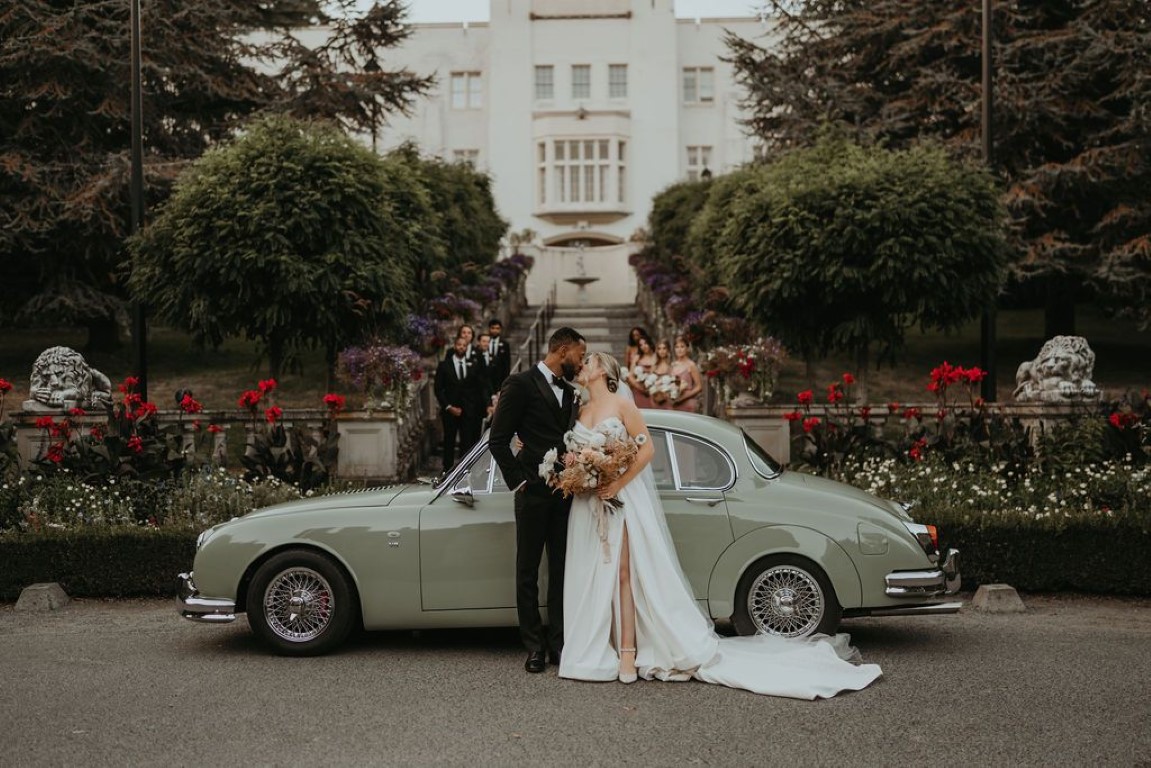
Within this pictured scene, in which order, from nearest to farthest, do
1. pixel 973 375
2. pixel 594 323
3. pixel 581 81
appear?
pixel 973 375 < pixel 594 323 < pixel 581 81

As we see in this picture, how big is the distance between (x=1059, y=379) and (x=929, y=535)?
316 inches

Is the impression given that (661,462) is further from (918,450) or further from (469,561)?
(918,450)

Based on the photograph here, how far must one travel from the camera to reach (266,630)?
8250mm

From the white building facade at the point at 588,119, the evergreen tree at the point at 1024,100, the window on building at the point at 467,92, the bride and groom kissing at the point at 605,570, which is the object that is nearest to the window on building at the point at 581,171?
the white building facade at the point at 588,119

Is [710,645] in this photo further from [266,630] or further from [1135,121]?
[1135,121]

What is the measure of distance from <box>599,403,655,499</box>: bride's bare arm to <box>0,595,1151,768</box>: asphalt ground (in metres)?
1.12

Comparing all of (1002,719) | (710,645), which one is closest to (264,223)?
(710,645)

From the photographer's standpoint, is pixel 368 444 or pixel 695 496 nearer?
pixel 695 496

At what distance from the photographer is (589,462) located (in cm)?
758

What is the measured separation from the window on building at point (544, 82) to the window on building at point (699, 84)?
18.6 ft

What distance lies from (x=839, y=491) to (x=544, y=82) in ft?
159

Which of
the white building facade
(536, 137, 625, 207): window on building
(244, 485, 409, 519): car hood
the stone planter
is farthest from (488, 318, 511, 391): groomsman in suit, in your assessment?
(536, 137, 625, 207): window on building

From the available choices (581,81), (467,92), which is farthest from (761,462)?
(467,92)

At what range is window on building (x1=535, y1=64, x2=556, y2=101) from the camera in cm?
5494
